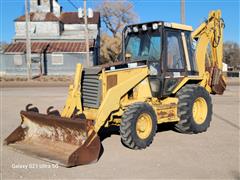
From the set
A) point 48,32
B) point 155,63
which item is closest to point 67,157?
point 155,63

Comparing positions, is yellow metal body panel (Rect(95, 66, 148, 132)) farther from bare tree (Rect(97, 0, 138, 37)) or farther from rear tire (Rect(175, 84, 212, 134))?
bare tree (Rect(97, 0, 138, 37))

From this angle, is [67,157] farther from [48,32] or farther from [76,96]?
[48,32]

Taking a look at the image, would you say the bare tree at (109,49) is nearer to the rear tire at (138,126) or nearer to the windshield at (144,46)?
the windshield at (144,46)

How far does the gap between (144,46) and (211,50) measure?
2785 mm

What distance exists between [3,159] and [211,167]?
382 centimetres

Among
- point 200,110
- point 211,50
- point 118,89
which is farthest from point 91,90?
point 211,50

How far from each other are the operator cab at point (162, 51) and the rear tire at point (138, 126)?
99cm

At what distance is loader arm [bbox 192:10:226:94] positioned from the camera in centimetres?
962

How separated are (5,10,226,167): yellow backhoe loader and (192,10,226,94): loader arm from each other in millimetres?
→ 57

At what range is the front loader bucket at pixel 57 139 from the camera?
6066 mm

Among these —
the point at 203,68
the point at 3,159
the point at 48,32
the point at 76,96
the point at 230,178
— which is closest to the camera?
the point at 230,178

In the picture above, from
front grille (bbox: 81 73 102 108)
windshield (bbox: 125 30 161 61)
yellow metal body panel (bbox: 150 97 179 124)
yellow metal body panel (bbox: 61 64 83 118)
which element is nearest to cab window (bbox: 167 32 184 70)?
windshield (bbox: 125 30 161 61)

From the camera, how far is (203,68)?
9.57m

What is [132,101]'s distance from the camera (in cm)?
757
